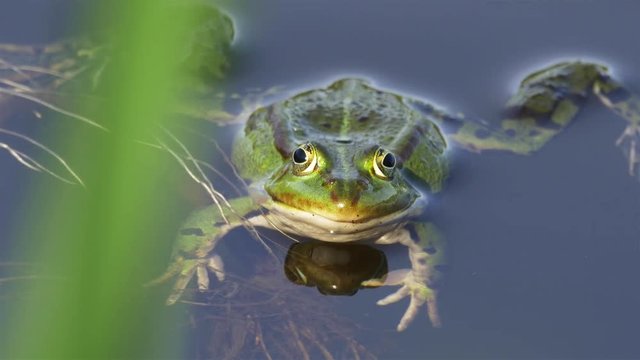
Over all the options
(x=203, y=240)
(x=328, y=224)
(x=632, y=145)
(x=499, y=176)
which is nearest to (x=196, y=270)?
(x=203, y=240)

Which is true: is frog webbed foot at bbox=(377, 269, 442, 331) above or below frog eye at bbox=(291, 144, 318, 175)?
below

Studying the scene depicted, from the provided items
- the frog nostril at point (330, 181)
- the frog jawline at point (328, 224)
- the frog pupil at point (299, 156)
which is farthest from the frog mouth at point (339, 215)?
the frog pupil at point (299, 156)

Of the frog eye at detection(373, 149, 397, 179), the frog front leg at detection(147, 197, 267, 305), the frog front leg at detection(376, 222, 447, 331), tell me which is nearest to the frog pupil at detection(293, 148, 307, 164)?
the frog eye at detection(373, 149, 397, 179)

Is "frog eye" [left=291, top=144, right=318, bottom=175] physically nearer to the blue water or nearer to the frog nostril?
the frog nostril

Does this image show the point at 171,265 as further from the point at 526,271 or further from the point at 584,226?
the point at 584,226

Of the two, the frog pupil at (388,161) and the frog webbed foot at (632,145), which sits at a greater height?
the frog webbed foot at (632,145)

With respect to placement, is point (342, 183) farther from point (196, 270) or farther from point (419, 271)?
point (196, 270)

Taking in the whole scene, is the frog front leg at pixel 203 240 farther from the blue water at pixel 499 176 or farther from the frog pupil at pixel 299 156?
the frog pupil at pixel 299 156
